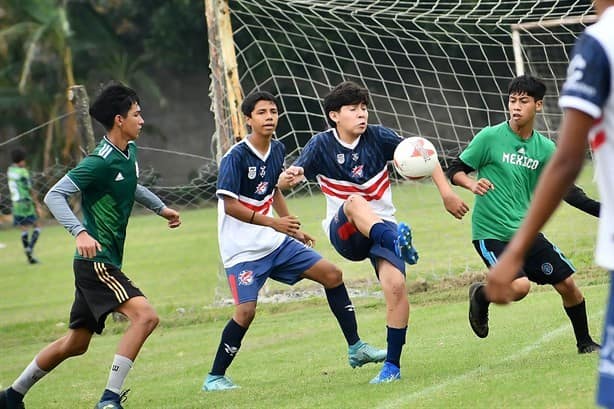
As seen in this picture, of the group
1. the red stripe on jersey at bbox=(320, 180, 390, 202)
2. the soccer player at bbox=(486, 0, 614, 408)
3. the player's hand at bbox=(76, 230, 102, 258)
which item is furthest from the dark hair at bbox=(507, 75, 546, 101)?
the soccer player at bbox=(486, 0, 614, 408)

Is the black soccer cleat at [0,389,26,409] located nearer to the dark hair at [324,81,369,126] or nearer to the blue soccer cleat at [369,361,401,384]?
the blue soccer cleat at [369,361,401,384]

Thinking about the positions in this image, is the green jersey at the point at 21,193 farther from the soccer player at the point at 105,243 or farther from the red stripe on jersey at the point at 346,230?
the red stripe on jersey at the point at 346,230

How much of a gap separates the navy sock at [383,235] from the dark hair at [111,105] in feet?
5.74

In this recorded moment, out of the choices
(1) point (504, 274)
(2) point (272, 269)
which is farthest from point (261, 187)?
(1) point (504, 274)

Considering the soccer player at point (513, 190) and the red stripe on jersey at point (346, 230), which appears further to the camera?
the red stripe on jersey at point (346, 230)

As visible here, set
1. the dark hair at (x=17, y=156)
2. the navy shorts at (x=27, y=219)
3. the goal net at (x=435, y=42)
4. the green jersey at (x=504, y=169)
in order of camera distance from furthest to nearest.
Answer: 1. the dark hair at (x=17, y=156)
2. the navy shorts at (x=27, y=219)
3. the goal net at (x=435, y=42)
4. the green jersey at (x=504, y=169)

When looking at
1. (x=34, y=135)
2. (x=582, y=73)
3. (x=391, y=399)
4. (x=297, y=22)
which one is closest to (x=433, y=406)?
(x=391, y=399)

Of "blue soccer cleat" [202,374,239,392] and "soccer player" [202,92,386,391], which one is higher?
"soccer player" [202,92,386,391]

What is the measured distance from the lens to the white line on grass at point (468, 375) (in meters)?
6.29

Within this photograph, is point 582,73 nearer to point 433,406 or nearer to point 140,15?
point 433,406

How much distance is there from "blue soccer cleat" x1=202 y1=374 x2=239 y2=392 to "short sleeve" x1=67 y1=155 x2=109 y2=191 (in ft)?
5.36

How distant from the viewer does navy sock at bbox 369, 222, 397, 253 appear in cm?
711

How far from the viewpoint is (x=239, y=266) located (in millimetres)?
7867

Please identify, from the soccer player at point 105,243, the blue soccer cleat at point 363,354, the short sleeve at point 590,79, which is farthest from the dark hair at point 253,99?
the short sleeve at point 590,79
